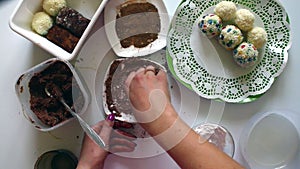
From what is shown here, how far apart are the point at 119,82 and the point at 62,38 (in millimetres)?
145

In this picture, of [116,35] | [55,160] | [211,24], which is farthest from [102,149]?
[211,24]

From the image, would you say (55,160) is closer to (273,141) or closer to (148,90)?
(148,90)

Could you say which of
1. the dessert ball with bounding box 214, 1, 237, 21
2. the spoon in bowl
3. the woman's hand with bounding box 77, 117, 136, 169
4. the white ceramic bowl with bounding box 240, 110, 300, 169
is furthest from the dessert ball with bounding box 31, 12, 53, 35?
the white ceramic bowl with bounding box 240, 110, 300, 169

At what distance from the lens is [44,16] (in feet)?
2.61

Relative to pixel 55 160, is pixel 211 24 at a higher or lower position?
higher

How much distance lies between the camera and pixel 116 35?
82 centimetres

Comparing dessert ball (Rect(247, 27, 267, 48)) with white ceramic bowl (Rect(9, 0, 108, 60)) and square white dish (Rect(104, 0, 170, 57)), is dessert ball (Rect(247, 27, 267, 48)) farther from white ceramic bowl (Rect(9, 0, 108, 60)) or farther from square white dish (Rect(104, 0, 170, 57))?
white ceramic bowl (Rect(9, 0, 108, 60))

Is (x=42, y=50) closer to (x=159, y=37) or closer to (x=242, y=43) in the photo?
(x=159, y=37)

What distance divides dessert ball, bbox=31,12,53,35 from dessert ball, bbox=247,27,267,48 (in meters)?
0.40

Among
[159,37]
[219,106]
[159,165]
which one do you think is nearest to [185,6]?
[159,37]

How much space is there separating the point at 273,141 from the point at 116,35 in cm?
40

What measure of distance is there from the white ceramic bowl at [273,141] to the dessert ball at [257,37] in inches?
5.8

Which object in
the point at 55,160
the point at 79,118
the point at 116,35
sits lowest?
the point at 55,160

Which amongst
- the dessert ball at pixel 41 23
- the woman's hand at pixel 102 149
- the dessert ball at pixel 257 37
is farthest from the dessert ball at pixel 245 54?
the dessert ball at pixel 41 23
